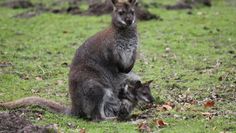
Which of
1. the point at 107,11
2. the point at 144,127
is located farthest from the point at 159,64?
the point at 107,11

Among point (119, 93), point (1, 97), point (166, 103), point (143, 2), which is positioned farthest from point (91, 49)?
point (143, 2)

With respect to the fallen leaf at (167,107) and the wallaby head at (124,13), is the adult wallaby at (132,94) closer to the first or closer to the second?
the fallen leaf at (167,107)

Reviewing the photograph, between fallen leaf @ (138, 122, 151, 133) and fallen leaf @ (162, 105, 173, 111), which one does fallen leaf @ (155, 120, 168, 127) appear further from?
fallen leaf @ (162, 105, 173, 111)

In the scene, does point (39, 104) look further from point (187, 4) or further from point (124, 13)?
point (187, 4)

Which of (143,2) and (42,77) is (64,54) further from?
(143,2)

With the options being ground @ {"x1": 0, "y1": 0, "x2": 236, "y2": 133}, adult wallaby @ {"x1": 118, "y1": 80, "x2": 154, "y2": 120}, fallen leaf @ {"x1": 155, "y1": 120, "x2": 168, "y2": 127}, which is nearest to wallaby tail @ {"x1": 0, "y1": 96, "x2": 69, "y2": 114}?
ground @ {"x1": 0, "y1": 0, "x2": 236, "y2": 133}

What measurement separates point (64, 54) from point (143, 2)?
879 centimetres

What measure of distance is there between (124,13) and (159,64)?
13.6ft

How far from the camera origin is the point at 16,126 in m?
7.70

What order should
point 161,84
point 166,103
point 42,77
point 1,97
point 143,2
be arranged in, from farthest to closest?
point 143,2 → point 42,77 → point 161,84 → point 1,97 → point 166,103

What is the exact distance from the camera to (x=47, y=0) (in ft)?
80.7

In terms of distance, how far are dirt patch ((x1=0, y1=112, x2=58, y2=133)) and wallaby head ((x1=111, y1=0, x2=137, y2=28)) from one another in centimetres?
238

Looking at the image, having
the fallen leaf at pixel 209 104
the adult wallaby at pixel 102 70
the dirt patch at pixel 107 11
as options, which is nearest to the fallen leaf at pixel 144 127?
the adult wallaby at pixel 102 70

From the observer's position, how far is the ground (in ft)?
28.4
